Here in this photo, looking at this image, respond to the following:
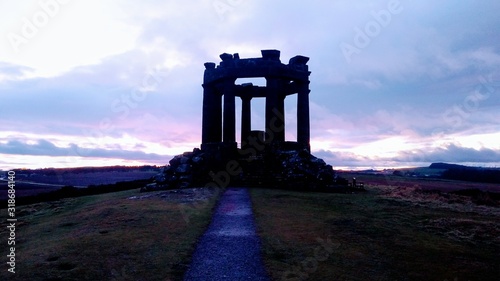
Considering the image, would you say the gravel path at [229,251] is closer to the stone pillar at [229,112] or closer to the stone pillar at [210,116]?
the stone pillar at [229,112]

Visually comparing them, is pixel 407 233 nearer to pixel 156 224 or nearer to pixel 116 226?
pixel 156 224

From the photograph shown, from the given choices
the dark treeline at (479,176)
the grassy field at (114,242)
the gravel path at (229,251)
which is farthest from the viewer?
the dark treeline at (479,176)

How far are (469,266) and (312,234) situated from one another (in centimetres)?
420

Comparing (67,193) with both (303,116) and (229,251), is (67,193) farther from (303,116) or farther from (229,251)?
(229,251)

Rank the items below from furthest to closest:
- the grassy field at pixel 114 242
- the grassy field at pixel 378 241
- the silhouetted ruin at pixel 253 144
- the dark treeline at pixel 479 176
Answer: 1. the dark treeline at pixel 479 176
2. the silhouetted ruin at pixel 253 144
3. the grassy field at pixel 378 241
4. the grassy field at pixel 114 242

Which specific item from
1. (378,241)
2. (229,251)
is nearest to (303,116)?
(378,241)

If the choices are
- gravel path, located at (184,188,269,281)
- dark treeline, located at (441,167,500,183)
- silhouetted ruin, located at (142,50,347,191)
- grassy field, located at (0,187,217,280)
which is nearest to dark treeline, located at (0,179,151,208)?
silhouetted ruin, located at (142,50,347,191)

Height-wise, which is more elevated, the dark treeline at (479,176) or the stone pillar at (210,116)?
the stone pillar at (210,116)

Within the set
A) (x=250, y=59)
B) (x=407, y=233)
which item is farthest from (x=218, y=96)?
(x=407, y=233)

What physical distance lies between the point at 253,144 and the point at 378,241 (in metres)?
21.9

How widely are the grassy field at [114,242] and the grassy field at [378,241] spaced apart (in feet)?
8.00

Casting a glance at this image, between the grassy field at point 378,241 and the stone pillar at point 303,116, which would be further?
the stone pillar at point 303,116

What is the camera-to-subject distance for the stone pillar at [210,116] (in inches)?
1268

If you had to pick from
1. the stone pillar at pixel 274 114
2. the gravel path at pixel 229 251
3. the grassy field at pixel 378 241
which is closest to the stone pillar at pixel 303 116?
the stone pillar at pixel 274 114
